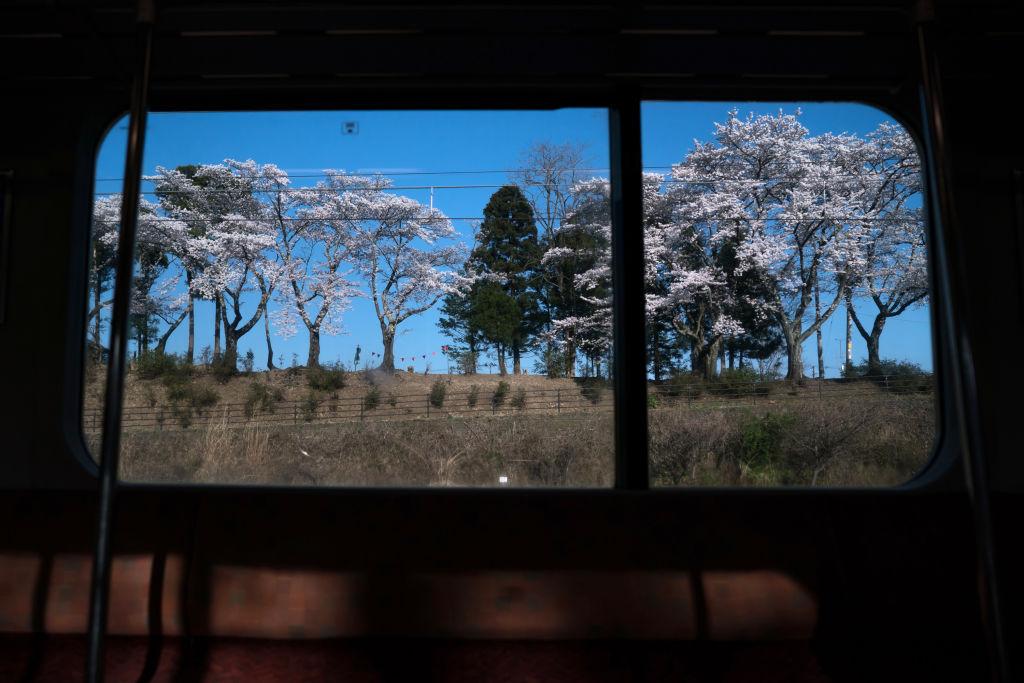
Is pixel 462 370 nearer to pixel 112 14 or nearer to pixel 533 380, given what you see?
pixel 533 380

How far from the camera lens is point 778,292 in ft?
10.6

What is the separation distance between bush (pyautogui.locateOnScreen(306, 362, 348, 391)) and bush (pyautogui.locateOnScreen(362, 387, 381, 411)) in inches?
4.9

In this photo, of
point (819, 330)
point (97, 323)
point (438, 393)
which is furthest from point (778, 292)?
point (97, 323)

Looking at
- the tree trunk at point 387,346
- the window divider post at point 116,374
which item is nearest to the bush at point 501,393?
the tree trunk at point 387,346

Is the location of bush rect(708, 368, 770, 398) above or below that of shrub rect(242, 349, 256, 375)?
below

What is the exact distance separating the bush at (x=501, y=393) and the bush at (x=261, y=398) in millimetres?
1045

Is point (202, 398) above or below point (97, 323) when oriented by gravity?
below

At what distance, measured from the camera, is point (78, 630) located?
196cm

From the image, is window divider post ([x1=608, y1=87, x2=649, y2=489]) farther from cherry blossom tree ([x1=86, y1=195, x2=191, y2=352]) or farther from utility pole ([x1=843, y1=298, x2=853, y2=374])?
cherry blossom tree ([x1=86, y1=195, x2=191, y2=352])

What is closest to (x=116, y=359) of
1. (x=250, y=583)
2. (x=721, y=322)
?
(x=250, y=583)

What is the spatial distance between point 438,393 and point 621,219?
3.98ft

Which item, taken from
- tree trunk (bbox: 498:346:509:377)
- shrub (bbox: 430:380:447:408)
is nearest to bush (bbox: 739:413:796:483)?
tree trunk (bbox: 498:346:509:377)

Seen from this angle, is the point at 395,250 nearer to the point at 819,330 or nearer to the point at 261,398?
the point at 261,398

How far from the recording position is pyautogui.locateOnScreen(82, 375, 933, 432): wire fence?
10.4ft
